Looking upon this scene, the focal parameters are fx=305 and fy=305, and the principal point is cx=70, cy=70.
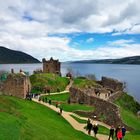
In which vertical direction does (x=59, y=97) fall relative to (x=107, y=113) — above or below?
below

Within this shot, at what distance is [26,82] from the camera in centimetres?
6200

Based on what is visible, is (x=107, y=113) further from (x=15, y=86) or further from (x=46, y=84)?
(x=46, y=84)

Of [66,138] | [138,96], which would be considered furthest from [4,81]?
[138,96]

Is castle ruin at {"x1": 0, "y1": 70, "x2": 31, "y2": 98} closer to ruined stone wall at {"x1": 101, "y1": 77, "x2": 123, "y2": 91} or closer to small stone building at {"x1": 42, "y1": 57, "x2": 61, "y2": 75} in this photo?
ruined stone wall at {"x1": 101, "y1": 77, "x2": 123, "y2": 91}

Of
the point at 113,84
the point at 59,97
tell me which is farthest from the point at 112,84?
the point at 59,97

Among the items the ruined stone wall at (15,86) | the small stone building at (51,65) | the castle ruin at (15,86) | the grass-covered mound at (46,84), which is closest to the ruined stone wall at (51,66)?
the small stone building at (51,65)

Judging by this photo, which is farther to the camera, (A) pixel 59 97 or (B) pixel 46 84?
(B) pixel 46 84

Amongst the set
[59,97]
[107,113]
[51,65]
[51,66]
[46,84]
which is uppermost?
[51,65]

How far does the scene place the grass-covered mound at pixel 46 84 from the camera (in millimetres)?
75438

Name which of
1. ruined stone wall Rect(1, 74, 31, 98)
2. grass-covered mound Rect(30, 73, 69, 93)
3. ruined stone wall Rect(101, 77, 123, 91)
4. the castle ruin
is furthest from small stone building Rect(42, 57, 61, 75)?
ruined stone wall Rect(1, 74, 31, 98)

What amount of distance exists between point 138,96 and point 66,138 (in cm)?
10185

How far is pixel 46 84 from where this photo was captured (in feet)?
255

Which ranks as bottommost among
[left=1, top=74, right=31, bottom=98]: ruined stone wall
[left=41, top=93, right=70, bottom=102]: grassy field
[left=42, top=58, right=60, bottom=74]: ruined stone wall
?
[left=41, top=93, right=70, bottom=102]: grassy field

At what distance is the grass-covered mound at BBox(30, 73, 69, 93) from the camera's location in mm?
75438
